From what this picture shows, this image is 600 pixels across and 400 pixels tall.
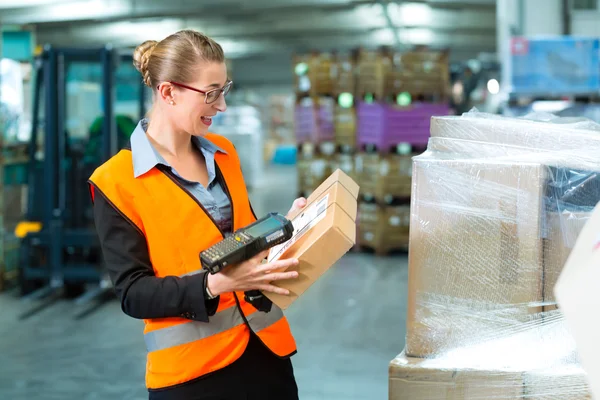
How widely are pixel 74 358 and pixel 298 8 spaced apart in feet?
40.2

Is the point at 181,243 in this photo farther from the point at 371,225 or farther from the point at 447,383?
the point at 371,225

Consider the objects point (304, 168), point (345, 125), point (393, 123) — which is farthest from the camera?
point (304, 168)

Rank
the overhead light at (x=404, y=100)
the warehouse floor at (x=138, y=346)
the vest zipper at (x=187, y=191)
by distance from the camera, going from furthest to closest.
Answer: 1. the overhead light at (x=404, y=100)
2. the warehouse floor at (x=138, y=346)
3. the vest zipper at (x=187, y=191)

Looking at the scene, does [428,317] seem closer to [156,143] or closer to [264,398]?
[264,398]

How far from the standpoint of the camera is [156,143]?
1809 mm

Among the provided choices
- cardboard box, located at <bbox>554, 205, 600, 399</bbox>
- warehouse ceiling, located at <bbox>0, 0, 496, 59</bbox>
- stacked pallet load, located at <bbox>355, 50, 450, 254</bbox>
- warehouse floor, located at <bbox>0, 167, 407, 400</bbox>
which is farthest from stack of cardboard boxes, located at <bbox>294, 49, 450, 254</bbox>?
Result: cardboard box, located at <bbox>554, 205, 600, 399</bbox>

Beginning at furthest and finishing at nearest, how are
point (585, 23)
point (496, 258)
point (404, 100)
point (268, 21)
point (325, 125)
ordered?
point (268, 21)
point (585, 23)
point (325, 125)
point (404, 100)
point (496, 258)

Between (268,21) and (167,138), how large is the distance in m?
16.1

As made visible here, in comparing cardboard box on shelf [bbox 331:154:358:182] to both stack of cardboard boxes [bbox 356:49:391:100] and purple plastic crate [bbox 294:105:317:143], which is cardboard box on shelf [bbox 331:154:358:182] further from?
stack of cardboard boxes [bbox 356:49:391:100]

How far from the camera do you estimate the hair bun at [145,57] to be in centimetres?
181

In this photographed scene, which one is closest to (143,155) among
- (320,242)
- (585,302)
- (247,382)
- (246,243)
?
(246,243)

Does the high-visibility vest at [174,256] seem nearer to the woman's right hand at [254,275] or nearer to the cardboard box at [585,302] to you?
the woman's right hand at [254,275]

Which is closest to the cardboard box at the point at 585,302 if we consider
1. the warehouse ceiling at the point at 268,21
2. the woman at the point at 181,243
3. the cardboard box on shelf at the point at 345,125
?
the woman at the point at 181,243

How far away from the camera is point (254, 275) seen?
1563mm
